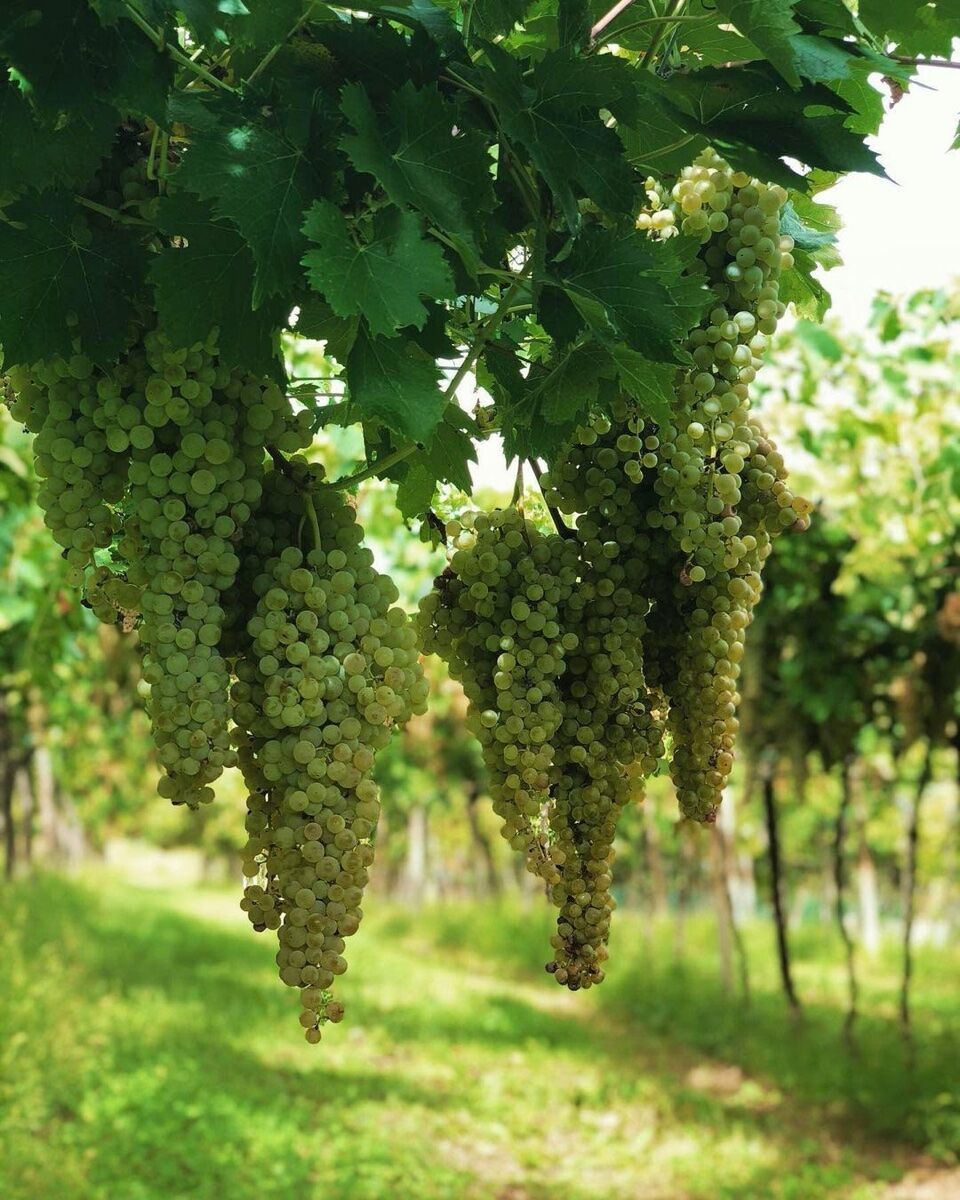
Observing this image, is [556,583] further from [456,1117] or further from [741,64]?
[456,1117]

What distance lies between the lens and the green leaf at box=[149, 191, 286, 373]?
4.01 ft

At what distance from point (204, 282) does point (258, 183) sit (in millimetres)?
128

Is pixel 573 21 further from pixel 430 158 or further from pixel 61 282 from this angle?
pixel 61 282

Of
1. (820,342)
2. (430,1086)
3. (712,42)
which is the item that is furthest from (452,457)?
(430,1086)

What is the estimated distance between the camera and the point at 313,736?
135 cm

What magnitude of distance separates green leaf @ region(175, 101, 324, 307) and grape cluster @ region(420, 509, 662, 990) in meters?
0.54

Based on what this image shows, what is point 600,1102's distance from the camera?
10039mm

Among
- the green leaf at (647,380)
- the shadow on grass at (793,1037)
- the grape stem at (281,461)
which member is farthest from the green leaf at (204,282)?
the shadow on grass at (793,1037)

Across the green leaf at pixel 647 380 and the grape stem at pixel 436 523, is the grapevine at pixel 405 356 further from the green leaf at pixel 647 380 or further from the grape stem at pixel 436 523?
the grape stem at pixel 436 523

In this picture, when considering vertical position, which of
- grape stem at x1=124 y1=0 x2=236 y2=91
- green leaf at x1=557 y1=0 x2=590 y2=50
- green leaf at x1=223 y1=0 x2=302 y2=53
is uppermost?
green leaf at x1=557 y1=0 x2=590 y2=50

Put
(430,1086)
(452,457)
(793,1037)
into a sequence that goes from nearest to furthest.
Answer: (452,457)
(430,1086)
(793,1037)

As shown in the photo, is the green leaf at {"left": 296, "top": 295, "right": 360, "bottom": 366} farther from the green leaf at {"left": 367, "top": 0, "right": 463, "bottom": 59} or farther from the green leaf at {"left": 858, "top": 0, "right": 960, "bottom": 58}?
the green leaf at {"left": 858, "top": 0, "right": 960, "bottom": 58}

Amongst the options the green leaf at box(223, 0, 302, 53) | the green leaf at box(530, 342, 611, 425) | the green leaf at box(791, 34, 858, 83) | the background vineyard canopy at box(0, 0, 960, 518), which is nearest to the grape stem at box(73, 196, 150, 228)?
the background vineyard canopy at box(0, 0, 960, 518)

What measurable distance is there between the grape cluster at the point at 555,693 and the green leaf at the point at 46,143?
658 millimetres
